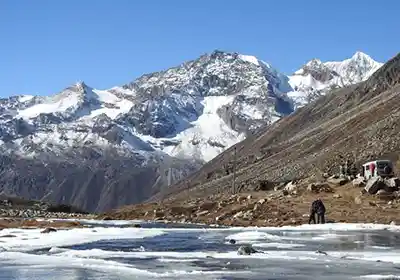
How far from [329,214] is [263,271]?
1495 inches

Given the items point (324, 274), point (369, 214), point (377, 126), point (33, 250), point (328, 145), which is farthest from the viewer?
point (328, 145)

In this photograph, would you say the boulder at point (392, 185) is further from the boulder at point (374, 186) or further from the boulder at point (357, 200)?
the boulder at point (357, 200)

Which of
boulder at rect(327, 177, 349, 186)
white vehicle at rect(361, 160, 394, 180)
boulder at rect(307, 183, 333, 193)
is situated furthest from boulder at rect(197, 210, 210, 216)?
white vehicle at rect(361, 160, 394, 180)

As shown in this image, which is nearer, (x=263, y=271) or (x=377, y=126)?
(x=263, y=271)

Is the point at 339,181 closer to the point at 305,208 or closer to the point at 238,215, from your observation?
the point at 305,208

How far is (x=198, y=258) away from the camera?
26.9 m

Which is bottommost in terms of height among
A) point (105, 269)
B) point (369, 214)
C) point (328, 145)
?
point (105, 269)

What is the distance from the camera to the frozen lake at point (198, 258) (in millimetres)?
21312

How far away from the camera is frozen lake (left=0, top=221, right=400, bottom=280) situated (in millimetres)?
21312

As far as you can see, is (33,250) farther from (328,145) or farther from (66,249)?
(328,145)

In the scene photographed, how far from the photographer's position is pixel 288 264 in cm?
2464

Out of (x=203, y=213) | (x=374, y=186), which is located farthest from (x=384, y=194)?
(x=203, y=213)

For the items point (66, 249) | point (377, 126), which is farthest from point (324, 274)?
point (377, 126)

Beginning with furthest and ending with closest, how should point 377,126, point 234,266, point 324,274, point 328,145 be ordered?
point 328,145, point 377,126, point 234,266, point 324,274
